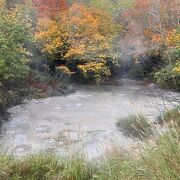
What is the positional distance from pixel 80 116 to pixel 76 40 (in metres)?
6.37

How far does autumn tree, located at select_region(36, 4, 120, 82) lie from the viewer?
1847 cm

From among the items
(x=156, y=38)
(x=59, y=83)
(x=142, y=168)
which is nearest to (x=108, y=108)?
(x=59, y=83)

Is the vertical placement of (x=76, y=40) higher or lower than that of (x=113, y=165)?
lower

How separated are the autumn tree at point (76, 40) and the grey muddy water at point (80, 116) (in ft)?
5.13

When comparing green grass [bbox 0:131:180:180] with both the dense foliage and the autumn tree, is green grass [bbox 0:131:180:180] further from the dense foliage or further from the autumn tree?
the autumn tree

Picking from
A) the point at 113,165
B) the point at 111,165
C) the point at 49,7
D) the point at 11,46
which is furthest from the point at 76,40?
the point at 113,165

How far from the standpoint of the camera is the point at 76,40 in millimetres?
18969

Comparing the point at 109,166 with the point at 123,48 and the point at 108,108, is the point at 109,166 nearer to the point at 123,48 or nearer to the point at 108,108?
the point at 108,108

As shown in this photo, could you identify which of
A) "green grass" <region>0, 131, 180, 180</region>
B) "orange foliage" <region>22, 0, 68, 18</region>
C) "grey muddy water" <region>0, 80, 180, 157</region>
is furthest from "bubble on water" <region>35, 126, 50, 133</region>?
"orange foliage" <region>22, 0, 68, 18</region>

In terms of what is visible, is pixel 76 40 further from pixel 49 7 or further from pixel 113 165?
pixel 113 165

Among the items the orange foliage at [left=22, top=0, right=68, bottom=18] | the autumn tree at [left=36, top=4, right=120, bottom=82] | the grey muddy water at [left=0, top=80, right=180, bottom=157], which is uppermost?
the orange foliage at [left=22, top=0, right=68, bottom=18]

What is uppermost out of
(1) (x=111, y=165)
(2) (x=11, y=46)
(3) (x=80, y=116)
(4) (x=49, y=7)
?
(4) (x=49, y=7)

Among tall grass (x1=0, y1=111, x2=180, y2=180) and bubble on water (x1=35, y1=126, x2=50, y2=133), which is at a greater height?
tall grass (x1=0, y1=111, x2=180, y2=180)

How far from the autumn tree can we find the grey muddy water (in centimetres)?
156
